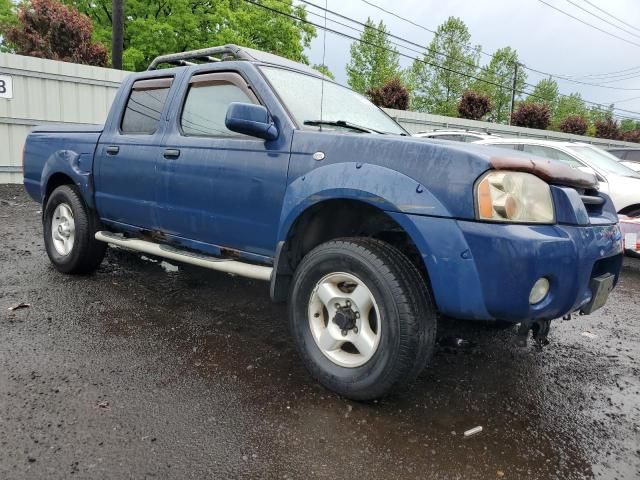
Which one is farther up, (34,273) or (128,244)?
(128,244)

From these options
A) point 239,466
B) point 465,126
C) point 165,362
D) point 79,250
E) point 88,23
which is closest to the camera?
point 239,466

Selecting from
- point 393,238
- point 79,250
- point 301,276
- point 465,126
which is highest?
point 465,126

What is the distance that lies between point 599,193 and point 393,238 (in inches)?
47.7

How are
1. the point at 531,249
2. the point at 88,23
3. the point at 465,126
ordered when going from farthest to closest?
1. the point at 465,126
2. the point at 88,23
3. the point at 531,249

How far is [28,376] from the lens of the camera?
106 inches

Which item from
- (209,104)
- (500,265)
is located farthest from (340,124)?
(500,265)

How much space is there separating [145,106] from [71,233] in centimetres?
144

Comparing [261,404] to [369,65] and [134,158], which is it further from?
[369,65]

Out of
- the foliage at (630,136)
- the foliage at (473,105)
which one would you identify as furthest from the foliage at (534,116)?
the foliage at (630,136)

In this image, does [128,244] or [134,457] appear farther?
[128,244]

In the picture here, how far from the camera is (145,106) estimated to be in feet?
13.6

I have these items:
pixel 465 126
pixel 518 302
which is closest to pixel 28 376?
pixel 518 302

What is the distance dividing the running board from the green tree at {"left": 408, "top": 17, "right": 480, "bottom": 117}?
→ 1471 inches

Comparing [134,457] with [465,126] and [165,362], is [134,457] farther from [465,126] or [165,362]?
[465,126]
